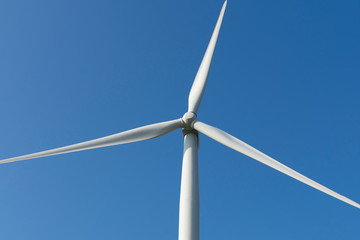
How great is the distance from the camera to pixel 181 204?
13.4 m

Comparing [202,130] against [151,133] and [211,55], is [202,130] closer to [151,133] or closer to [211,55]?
[151,133]

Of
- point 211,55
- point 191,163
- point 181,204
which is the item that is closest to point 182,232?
point 181,204

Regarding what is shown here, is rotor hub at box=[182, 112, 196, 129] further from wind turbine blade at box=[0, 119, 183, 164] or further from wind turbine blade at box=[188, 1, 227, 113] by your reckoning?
wind turbine blade at box=[188, 1, 227, 113]

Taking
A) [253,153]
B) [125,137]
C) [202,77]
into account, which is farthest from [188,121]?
[202,77]

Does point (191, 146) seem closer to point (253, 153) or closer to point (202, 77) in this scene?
point (253, 153)

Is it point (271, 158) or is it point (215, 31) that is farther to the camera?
point (215, 31)

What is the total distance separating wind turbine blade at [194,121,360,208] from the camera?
13.3m

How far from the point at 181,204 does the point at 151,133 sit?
4.33 m

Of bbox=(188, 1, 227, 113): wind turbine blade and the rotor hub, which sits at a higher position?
bbox=(188, 1, 227, 113): wind turbine blade

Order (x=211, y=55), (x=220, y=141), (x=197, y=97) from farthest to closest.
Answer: (x=211, y=55), (x=197, y=97), (x=220, y=141)

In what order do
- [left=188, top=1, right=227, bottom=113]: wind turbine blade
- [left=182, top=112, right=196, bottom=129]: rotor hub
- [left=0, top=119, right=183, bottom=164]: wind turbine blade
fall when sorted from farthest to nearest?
[left=188, top=1, right=227, bottom=113]: wind turbine blade → [left=182, top=112, right=196, bottom=129]: rotor hub → [left=0, top=119, right=183, bottom=164]: wind turbine blade

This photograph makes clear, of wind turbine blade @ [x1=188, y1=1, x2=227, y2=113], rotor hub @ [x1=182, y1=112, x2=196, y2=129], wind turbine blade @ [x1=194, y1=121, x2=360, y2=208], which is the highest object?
wind turbine blade @ [x1=188, y1=1, x2=227, y2=113]

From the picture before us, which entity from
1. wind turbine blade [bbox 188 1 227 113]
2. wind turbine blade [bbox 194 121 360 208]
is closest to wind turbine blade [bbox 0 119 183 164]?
wind turbine blade [bbox 194 121 360 208]

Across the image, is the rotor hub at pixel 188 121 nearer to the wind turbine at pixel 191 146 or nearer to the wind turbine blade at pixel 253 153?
the wind turbine at pixel 191 146
